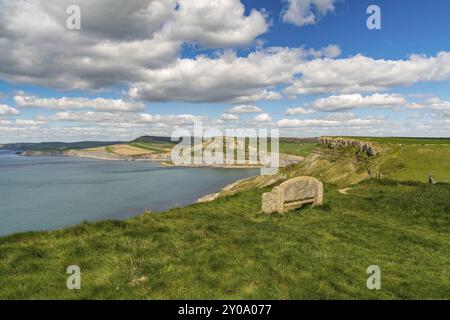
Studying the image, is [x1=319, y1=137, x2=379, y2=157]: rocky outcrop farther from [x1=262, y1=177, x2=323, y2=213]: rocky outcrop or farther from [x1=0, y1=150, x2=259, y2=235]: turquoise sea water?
[x1=0, y1=150, x2=259, y2=235]: turquoise sea water

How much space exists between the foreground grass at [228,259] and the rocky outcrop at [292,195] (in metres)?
1.97

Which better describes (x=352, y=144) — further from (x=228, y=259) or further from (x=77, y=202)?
(x=228, y=259)

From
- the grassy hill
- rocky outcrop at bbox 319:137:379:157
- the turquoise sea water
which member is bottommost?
the turquoise sea water

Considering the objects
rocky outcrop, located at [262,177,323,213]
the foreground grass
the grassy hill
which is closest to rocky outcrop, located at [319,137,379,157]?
rocky outcrop, located at [262,177,323,213]

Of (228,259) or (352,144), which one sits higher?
(352,144)

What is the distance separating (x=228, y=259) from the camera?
414 inches

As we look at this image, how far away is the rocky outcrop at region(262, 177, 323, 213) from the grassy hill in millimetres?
903

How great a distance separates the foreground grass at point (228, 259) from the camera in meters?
8.56

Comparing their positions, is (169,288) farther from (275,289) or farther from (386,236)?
(386,236)

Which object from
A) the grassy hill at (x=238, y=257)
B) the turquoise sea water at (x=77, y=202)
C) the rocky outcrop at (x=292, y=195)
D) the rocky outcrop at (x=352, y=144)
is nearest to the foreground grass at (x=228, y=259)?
the grassy hill at (x=238, y=257)

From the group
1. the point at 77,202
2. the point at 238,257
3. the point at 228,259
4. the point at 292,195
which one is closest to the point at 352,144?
the point at 292,195

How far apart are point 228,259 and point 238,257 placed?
0.41 m

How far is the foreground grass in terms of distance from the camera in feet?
28.1
